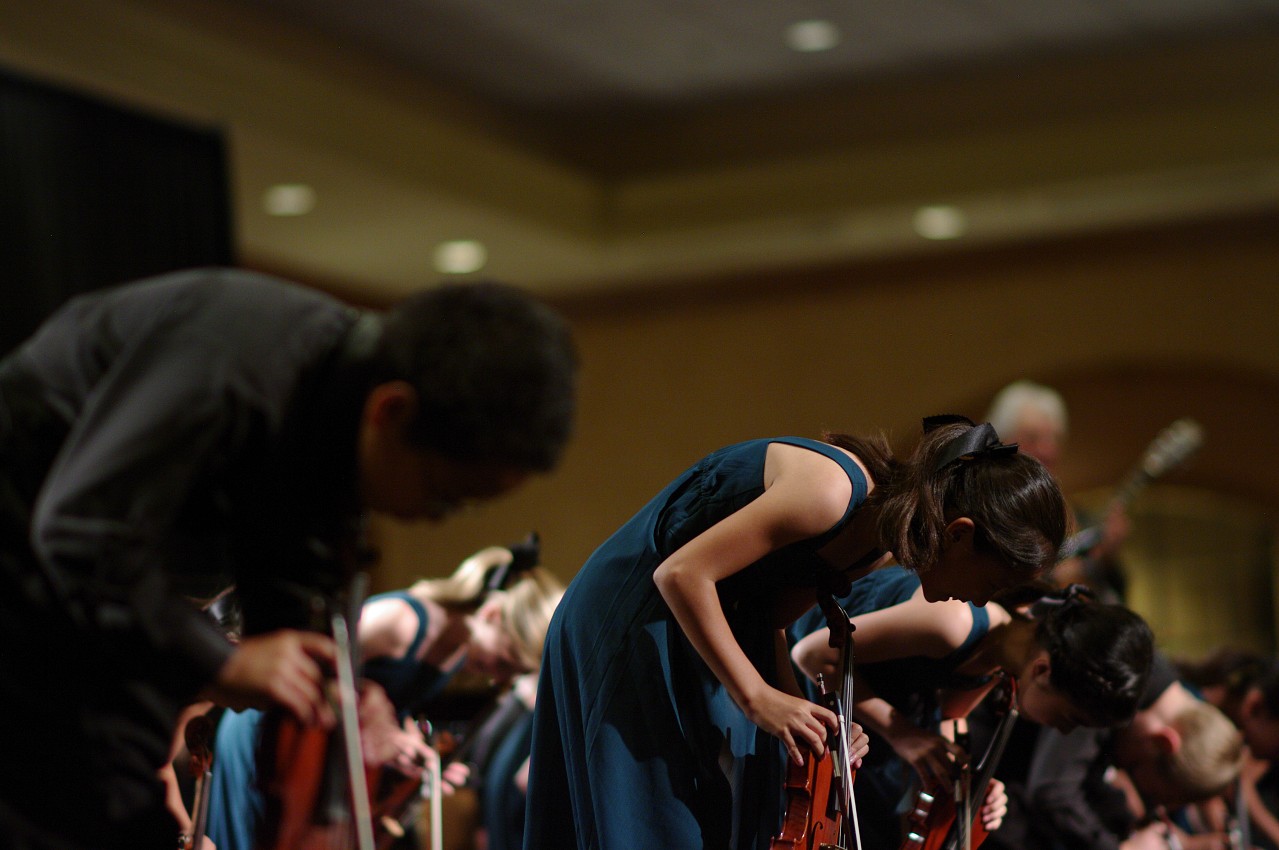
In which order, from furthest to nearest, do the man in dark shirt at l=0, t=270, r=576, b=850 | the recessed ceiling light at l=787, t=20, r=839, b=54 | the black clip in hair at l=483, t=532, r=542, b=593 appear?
1. the recessed ceiling light at l=787, t=20, r=839, b=54
2. the black clip in hair at l=483, t=532, r=542, b=593
3. the man in dark shirt at l=0, t=270, r=576, b=850

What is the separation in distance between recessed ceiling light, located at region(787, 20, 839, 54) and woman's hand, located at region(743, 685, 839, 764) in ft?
16.9

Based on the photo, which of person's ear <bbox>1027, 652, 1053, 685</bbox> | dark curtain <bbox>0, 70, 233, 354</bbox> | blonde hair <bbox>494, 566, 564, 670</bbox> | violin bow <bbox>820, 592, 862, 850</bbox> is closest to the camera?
violin bow <bbox>820, 592, 862, 850</bbox>

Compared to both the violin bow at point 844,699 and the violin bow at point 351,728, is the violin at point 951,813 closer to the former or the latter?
the violin bow at point 844,699

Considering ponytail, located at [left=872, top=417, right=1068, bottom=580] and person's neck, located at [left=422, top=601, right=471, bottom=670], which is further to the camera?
person's neck, located at [left=422, top=601, right=471, bottom=670]

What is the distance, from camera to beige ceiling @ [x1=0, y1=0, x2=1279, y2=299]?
6.62 m

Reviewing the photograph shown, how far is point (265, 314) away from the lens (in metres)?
1.56

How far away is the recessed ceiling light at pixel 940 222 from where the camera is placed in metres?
→ 8.28

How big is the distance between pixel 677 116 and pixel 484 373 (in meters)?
6.72

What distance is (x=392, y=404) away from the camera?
152 centimetres

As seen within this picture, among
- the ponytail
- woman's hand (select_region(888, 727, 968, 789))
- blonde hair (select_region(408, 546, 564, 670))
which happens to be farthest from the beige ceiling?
the ponytail

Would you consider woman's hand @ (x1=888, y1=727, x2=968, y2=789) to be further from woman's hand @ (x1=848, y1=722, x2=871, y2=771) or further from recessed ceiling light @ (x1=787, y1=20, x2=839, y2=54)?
recessed ceiling light @ (x1=787, y1=20, x2=839, y2=54)

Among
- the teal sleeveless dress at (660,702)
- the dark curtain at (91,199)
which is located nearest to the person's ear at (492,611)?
the teal sleeveless dress at (660,702)

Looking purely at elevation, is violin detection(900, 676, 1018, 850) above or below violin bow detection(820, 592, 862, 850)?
below

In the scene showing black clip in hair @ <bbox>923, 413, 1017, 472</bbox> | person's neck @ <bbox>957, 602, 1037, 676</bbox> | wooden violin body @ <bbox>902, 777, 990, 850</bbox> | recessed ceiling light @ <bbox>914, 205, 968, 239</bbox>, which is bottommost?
wooden violin body @ <bbox>902, 777, 990, 850</bbox>
